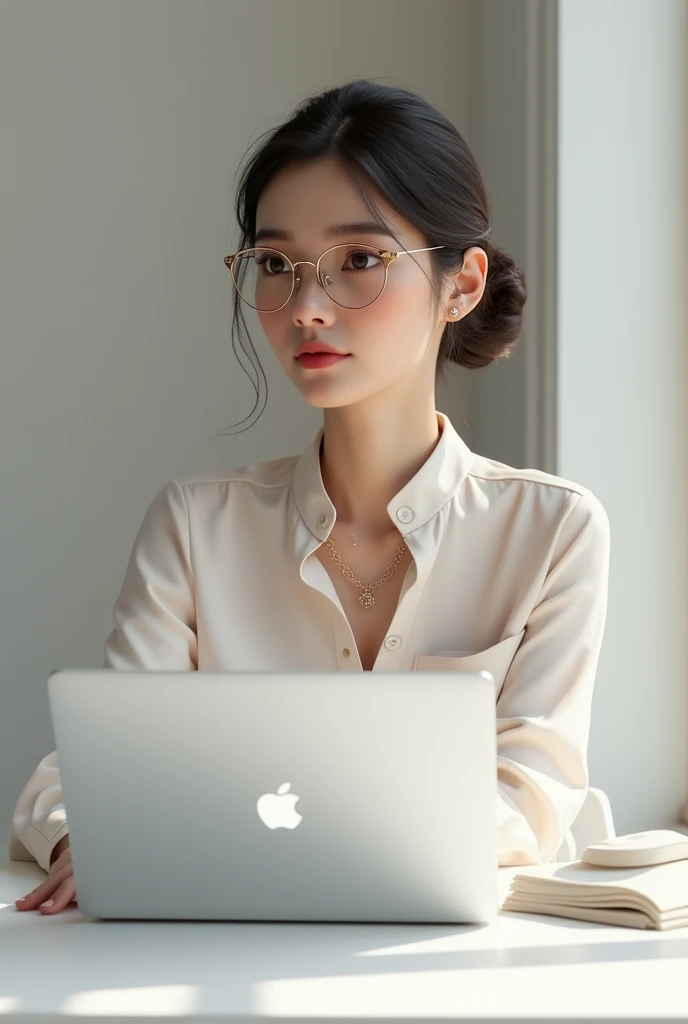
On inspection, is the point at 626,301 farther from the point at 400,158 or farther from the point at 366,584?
the point at 366,584

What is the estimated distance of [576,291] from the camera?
2.28 meters

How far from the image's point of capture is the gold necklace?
70.4 inches

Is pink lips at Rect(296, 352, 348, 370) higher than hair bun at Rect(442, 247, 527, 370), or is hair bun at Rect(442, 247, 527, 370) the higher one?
hair bun at Rect(442, 247, 527, 370)

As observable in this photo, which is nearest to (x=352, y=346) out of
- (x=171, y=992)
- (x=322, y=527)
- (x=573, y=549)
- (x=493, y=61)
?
(x=322, y=527)

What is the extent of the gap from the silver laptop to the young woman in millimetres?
526

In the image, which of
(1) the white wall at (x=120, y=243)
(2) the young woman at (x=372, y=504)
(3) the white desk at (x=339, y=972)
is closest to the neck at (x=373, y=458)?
(2) the young woman at (x=372, y=504)

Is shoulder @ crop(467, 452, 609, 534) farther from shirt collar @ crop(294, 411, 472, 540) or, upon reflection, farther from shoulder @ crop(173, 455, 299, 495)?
shoulder @ crop(173, 455, 299, 495)

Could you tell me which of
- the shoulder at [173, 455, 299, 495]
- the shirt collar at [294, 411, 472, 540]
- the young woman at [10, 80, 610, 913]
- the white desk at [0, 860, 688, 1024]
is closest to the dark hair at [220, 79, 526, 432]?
the young woman at [10, 80, 610, 913]

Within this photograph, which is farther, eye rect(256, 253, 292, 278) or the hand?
eye rect(256, 253, 292, 278)

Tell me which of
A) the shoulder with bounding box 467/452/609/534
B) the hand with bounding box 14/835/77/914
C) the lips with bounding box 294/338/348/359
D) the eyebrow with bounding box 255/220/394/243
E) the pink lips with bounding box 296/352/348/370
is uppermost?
the eyebrow with bounding box 255/220/394/243

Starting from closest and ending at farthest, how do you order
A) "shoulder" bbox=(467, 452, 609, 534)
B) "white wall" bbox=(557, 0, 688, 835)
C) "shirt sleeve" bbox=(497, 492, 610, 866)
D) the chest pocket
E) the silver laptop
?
the silver laptop, "shirt sleeve" bbox=(497, 492, 610, 866), the chest pocket, "shoulder" bbox=(467, 452, 609, 534), "white wall" bbox=(557, 0, 688, 835)

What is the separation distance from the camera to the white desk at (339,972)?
0.81 metres

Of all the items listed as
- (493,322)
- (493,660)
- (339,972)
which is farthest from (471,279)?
(339,972)

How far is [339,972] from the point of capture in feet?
2.99
